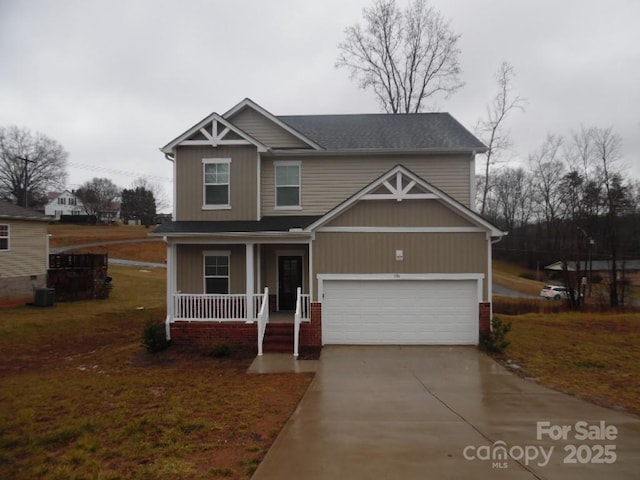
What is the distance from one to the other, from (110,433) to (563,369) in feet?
31.9

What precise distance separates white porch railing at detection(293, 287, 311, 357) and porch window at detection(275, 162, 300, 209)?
3529mm

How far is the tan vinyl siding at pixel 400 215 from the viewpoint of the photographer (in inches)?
451

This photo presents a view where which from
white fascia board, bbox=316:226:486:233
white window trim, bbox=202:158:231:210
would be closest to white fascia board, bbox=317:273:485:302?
white fascia board, bbox=316:226:486:233

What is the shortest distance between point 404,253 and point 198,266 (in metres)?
6.69

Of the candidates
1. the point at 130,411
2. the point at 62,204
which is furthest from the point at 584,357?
the point at 62,204

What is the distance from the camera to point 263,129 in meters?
14.3

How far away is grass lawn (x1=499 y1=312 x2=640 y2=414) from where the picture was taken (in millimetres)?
7922

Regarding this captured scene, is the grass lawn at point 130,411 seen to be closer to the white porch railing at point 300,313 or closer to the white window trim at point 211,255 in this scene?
the white porch railing at point 300,313

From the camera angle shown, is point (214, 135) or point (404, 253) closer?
point (404, 253)

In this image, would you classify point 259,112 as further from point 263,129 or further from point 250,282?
point 250,282

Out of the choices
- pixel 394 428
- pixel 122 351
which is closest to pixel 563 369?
pixel 394 428

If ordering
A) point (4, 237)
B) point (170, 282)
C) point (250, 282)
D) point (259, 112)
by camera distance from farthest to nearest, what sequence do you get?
point (4, 237), point (259, 112), point (170, 282), point (250, 282)

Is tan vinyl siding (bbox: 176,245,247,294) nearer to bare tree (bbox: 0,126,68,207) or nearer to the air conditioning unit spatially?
the air conditioning unit

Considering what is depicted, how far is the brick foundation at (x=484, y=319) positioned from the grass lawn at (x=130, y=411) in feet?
18.4
